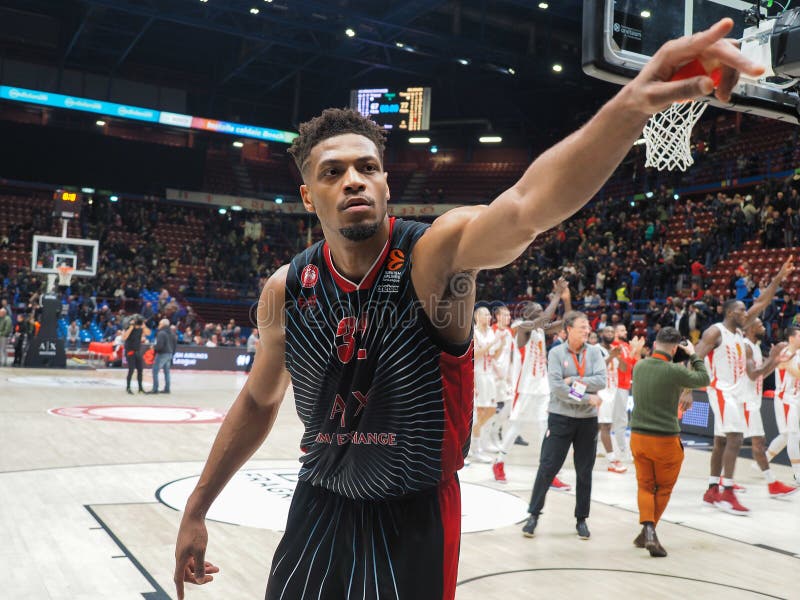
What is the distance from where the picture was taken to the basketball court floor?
16.0 ft

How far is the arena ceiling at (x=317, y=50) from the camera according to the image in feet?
71.8

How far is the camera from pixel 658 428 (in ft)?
20.0

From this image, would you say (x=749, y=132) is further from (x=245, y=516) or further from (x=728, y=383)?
(x=245, y=516)

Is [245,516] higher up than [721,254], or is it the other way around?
[721,254]

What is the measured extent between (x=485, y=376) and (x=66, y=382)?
1077 centimetres

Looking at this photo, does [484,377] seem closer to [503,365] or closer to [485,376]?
[485,376]

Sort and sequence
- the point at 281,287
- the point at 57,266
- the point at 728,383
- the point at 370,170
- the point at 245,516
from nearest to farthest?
the point at 370,170, the point at 281,287, the point at 245,516, the point at 728,383, the point at 57,266

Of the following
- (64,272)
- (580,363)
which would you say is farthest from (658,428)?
(64,272)

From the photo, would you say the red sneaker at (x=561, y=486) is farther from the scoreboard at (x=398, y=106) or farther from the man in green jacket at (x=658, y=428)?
the scoreboard at (x=398, y=106)

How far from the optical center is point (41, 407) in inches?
486

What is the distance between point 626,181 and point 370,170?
26.5 m

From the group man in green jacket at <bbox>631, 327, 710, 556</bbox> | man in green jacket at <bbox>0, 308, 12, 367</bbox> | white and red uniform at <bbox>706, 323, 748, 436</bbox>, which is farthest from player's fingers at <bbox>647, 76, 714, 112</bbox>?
man in green jacket at <bbox>0, 308, 12, 367</bbox>

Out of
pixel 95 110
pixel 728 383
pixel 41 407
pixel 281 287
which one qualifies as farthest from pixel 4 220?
pixel 281 287

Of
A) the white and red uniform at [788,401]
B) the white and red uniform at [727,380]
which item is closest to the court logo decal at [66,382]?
the white and red uniform at [727,380]
